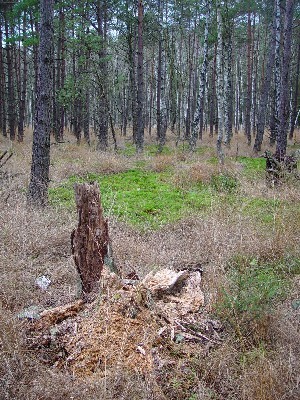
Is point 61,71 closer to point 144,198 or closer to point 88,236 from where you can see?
point 144,198

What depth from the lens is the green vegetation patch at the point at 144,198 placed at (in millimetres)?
7000

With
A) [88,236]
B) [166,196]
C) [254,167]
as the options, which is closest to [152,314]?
[88,236]

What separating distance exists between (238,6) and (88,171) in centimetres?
1419

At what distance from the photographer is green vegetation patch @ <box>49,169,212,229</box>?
700cm

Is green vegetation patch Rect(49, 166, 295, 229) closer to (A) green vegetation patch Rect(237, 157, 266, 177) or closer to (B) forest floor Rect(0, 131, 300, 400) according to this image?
(B) forest floor Rect(0, 131, 300, 400)

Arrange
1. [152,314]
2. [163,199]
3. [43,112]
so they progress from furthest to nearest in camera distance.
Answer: [163,199] → [43,112] → [152,314]

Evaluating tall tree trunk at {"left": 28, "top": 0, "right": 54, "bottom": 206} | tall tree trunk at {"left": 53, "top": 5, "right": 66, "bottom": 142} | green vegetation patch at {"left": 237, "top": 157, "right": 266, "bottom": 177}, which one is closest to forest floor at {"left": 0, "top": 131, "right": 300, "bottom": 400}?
tall tree trunk at {"left": 28, "top": 0, "right": 54, "bottom": 206}

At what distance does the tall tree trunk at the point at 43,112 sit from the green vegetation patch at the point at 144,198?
528 millimetres

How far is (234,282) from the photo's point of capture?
3783 mm

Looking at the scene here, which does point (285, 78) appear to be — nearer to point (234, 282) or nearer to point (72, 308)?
point (234, 282)

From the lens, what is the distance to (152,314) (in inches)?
131

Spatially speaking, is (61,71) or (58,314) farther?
(61,71)

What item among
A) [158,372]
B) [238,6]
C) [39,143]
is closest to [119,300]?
[158,372]

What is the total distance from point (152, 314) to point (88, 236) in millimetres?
1006
